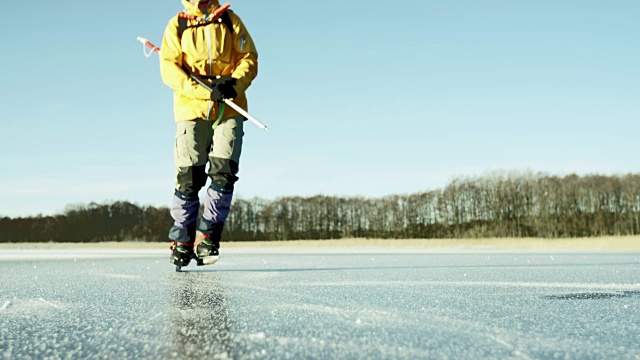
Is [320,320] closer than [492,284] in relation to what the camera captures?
Yes

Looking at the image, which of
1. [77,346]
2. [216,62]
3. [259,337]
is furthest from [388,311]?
[216,62]

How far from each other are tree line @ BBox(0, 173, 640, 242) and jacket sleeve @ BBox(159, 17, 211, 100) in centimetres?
4875

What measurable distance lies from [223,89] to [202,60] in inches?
18.3

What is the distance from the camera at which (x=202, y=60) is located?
4.88 meters

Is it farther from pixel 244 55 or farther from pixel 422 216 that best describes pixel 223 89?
pixel 422 216

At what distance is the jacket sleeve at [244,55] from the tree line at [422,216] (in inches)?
1919

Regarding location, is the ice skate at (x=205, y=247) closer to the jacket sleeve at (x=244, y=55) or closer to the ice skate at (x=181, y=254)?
the ice skate at (x=181, y=254)

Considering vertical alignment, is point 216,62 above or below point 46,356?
above

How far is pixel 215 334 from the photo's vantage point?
71.7 inches

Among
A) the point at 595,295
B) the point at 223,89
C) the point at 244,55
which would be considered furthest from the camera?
the point at 244,55

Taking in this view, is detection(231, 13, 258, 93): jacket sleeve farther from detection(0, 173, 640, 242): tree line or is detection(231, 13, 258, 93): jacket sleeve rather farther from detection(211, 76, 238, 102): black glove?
detection(0, 173, 640, 242): tree line

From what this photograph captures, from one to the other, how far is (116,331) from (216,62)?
3350mm

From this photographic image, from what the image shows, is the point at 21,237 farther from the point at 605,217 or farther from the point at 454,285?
the point at 454,285

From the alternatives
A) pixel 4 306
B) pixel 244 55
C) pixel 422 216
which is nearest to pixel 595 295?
pixel 4 306
